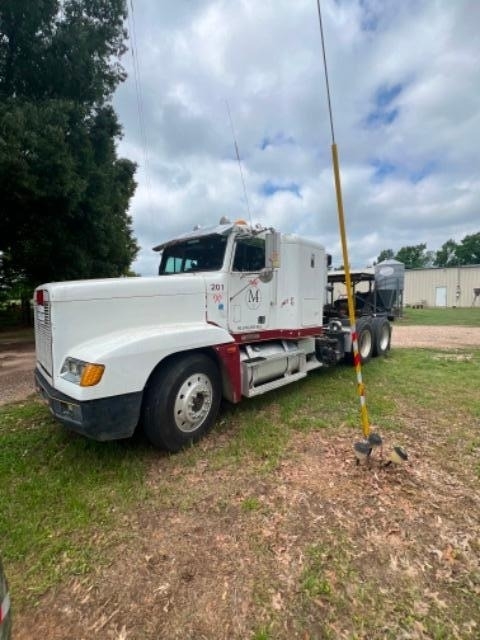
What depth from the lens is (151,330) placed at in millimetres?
3570

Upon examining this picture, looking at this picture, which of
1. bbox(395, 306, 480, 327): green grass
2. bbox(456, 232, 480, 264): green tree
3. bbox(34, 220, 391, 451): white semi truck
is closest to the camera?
bbox(34, 220, 391, 451): white semi truck

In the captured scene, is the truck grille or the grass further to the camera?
the truck grille

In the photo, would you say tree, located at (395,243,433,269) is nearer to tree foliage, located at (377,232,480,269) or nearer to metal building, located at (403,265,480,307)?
tree foliage, located at (377,232,480,269)

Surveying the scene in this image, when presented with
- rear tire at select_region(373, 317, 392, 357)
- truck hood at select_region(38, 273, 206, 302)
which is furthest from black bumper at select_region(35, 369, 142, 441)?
rear tire at select_region(373, 317, 392, 357)

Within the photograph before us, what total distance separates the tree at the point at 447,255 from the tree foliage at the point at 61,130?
8434 cm

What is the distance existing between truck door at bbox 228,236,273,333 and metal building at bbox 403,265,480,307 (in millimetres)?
36060

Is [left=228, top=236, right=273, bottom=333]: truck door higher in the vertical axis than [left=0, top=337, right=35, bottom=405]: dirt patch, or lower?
higher

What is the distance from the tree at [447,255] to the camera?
250 ft

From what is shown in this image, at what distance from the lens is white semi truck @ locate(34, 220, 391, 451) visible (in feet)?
10.2

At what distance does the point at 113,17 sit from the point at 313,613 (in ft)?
49.9

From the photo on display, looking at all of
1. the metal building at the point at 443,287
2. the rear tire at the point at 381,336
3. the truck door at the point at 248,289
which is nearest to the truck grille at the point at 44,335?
the truck door at the point at 248,289

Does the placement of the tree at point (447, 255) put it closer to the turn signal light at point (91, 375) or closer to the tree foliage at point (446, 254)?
the tree foliage at point (446, 254)

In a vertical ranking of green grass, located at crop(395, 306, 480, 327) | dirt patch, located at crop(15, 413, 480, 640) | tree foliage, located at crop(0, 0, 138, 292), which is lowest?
dirt patch, located at crop(15, 413, 480, 640)

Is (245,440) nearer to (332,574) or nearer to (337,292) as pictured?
(332,574)
